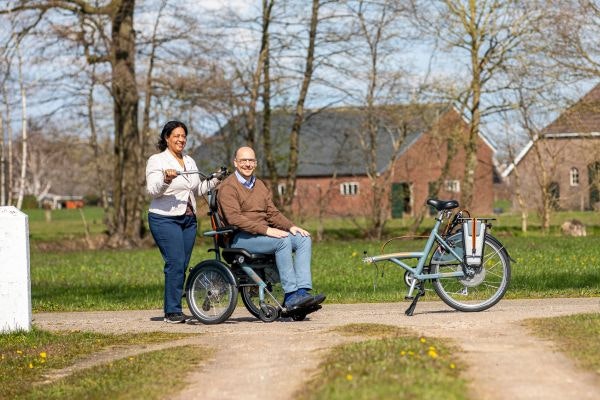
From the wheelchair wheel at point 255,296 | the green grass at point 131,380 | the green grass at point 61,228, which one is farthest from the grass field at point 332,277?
the green grass at point 61,228

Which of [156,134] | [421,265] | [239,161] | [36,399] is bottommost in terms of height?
[36,399]

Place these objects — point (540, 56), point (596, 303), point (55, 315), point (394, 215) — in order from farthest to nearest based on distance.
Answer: point (394, 215) < point (540, 56) < point (55, 315) < point (596, 303)

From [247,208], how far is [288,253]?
2.03ft

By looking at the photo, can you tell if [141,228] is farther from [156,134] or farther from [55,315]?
[55,315]

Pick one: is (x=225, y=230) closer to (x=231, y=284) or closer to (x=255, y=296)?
(x=231, y=284)

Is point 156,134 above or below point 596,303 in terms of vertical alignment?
above

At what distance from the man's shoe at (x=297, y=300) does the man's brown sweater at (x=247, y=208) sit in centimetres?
66

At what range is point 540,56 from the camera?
33906 mm

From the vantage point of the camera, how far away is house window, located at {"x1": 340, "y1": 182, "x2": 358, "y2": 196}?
3903cm

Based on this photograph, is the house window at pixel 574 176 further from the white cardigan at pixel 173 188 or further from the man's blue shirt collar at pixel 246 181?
the man's blue shirt collar at pixel 246 181

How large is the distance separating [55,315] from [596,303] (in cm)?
618

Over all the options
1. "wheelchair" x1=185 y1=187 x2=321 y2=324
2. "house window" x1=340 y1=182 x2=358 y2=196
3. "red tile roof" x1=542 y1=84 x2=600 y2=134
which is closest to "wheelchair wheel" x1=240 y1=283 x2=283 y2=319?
"wheelchair" x1=185 y1=187 x2=321 y2=324

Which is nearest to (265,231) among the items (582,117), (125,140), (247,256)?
(247,256)

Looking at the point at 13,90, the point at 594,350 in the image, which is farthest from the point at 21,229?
the point at 13,90
